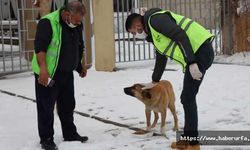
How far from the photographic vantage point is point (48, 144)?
5.50 metres

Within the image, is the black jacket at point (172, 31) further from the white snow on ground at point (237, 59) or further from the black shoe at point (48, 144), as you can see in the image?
the white snow on ground at point (237, 59)

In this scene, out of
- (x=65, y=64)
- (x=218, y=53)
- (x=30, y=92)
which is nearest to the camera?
(x=65, y=64)

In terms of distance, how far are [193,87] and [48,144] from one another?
1.75 metres

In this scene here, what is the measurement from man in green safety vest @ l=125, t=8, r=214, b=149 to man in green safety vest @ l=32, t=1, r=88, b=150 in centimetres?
73

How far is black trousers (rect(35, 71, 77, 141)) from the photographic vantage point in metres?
5.46

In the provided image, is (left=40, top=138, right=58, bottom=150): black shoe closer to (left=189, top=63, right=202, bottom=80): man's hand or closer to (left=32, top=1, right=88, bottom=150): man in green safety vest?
(left=32, top=1, right=88, bottom=150): man in green safety vest

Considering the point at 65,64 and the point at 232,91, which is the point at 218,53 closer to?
the point at 232,91

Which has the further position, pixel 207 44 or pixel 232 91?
pixel 232 91

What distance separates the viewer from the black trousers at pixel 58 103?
5.46 m

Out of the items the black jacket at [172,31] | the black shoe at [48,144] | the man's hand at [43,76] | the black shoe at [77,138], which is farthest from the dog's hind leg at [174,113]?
the man's hand at [43,76]

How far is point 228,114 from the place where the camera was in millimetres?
6879

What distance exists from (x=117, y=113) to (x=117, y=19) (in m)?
5.32

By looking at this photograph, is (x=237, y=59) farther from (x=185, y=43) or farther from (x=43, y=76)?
(x=43, y=76)

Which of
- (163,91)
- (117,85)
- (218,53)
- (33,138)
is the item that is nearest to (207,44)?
(163,91)
